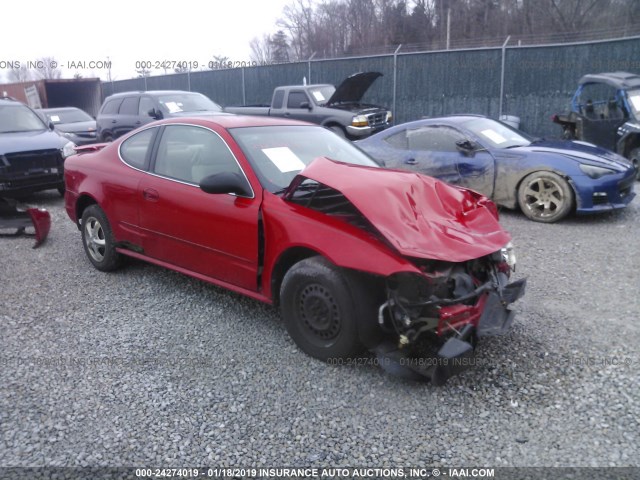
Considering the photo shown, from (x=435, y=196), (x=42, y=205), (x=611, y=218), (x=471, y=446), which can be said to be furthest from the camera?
(x=42, y=205)

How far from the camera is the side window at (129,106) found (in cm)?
1249

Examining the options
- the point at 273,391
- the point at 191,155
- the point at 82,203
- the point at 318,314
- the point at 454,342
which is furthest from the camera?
the point at 82,203

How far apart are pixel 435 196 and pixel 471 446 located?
Result: 1.58 metres

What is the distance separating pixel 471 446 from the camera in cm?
272

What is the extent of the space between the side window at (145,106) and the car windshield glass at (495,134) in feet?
24.1

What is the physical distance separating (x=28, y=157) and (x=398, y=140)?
18.2 ft

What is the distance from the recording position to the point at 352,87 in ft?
43.2

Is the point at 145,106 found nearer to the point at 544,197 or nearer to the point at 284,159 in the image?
the point at 544,197

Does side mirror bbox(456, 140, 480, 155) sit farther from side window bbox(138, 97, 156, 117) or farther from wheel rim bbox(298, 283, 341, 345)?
side window bbox(138, 97, 156, 117)

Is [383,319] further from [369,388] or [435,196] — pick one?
[435,196]

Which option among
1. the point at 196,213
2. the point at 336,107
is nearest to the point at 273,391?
the point at 196,213

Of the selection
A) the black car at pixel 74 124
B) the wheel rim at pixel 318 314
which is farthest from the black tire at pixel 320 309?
the black car at pixel 74 124

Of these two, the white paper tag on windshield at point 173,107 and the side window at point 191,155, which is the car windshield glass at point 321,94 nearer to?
the white paper tag on windshield at point 173,107

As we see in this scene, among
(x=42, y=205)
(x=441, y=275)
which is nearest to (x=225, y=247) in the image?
(x=441, y=275)
